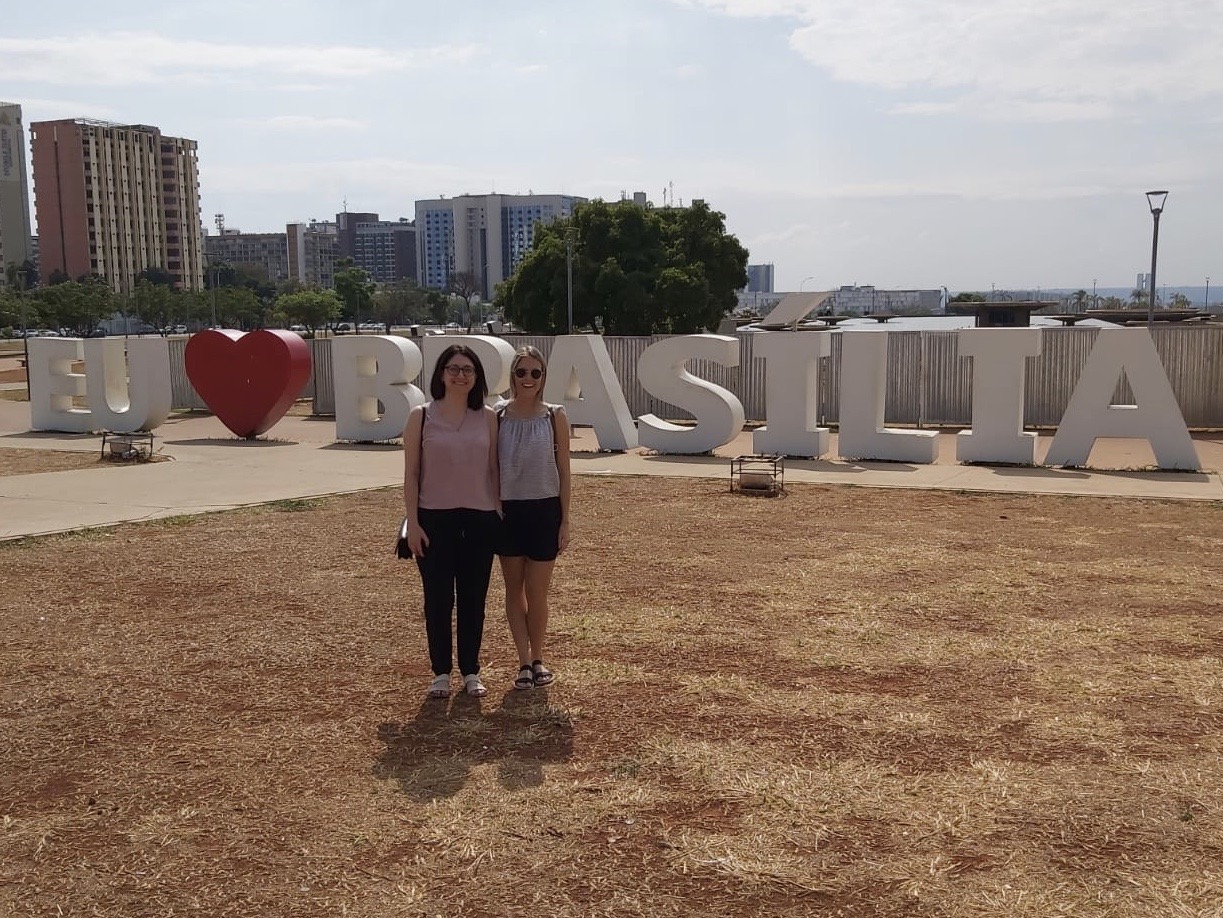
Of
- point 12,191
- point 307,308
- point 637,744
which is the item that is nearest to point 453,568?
point 637,744

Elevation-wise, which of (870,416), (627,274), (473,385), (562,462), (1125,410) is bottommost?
(870,416)

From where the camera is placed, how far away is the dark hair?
5961mm

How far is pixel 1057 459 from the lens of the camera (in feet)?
57.9

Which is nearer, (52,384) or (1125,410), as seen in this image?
(1125,410)

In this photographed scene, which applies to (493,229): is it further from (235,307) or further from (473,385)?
(473,385)

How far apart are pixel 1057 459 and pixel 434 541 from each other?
13.9 meters

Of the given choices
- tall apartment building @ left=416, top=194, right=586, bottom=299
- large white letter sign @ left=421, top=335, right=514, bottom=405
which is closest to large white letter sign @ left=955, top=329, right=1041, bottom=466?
large white letter sign @ left=421, top=335, right=514, bottom=405

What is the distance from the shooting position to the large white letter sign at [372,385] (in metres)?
21.9

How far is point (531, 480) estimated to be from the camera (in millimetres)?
6145

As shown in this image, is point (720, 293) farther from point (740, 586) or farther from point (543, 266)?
point (740, 586)

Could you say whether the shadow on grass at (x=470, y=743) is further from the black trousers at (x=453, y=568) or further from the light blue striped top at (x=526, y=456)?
the light blue striped top at (x=526, y=456)

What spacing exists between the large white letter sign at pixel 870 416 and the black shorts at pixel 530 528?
514 inches

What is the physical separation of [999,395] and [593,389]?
6.82 metres

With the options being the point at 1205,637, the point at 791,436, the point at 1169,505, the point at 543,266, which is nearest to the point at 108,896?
the point at 1205,637
